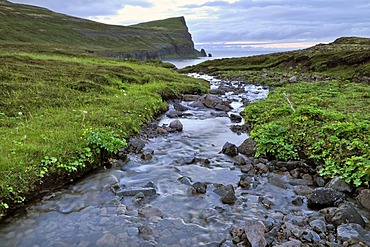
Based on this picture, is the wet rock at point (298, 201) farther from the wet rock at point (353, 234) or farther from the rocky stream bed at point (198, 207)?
the wet rock at point (353, 234)

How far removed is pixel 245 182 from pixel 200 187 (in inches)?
56.2

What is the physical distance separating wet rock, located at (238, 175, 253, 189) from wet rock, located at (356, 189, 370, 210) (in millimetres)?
2869

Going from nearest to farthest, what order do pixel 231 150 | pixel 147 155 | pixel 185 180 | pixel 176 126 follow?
pixel 185 180, pixel 147 155, pixel 231 150, pixel 176 126

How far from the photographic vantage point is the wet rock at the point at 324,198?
7.72 metres

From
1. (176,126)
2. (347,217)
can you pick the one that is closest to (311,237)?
(347,217)

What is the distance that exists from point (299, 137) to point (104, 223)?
25.1 feet

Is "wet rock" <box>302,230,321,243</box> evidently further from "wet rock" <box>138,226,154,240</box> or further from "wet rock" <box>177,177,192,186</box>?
"wet rock" <box>177,177,192,186</box>

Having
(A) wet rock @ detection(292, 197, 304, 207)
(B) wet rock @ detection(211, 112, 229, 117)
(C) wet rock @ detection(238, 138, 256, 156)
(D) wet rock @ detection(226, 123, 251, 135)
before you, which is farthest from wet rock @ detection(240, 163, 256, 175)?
(B) wet rock @ detection(211, 112, 229, 117)

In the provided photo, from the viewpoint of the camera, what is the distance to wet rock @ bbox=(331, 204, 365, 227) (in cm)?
684

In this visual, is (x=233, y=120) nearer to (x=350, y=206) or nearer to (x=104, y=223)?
(x=350, y=206)

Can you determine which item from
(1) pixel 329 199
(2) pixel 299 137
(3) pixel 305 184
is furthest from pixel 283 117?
(1) pixel 329 199

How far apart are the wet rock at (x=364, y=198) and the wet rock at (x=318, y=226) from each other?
5.01 feet

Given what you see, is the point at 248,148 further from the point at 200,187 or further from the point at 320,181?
the point at 200,187

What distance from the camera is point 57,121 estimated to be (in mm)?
12227
